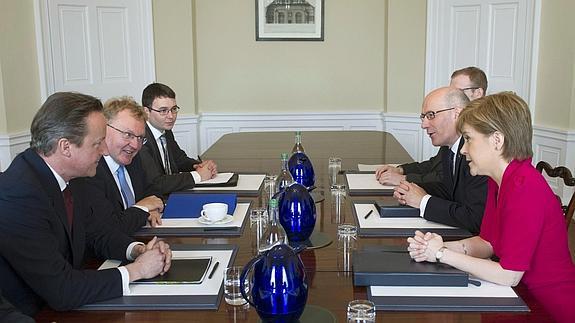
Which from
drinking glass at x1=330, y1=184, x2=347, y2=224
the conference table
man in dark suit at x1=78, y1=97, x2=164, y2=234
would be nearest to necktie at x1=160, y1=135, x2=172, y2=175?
the conference table

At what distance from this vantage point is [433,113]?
2.49 metres

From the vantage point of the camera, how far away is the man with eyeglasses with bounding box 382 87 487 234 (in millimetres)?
2131

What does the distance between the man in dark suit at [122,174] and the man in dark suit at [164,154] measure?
0.77ft

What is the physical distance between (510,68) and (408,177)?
8.88 ft

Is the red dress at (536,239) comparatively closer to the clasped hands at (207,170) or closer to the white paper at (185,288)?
the white paper at (185,288)

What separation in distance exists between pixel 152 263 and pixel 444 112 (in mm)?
1383

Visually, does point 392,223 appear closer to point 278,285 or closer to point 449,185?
point 449,185

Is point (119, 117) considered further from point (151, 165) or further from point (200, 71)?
point (200, 71)

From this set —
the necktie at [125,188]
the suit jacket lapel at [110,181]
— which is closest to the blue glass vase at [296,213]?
the suit jacket lapel at [110,181]

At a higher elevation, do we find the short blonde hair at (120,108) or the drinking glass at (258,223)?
the short blonde hair at (120,108)

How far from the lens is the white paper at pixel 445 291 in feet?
4.98

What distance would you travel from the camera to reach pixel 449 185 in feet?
8.44

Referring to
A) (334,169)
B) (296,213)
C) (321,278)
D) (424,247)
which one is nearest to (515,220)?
(424,247)

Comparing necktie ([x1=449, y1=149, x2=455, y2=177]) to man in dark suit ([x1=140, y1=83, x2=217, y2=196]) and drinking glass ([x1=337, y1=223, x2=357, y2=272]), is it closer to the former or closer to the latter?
drinking glass ([x1=337, y1=223, x2=357, y2=272])
